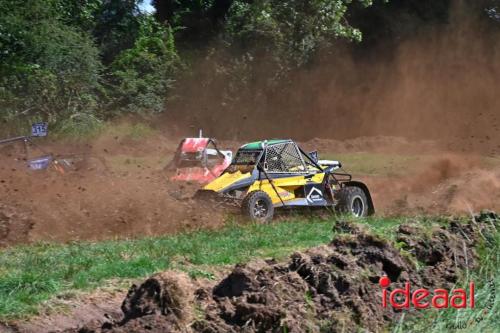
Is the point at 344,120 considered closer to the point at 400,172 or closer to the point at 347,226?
the point at 400,172

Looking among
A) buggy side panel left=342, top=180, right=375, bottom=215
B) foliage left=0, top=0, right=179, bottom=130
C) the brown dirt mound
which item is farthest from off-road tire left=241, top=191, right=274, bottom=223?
foliage left=0, top=0, right=179, bottom=130

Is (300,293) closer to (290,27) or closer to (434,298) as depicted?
(434,298)

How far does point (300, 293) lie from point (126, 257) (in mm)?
3429

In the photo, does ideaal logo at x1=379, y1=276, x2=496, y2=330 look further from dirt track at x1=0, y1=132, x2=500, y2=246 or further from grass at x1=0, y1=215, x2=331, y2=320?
dirt track at x1=0, y1=132, x2=500, y2=246

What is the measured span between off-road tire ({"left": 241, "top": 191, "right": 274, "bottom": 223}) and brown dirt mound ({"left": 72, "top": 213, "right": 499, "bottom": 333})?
229 inches

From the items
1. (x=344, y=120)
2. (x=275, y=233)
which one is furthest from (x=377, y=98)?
(x=275, y=233)

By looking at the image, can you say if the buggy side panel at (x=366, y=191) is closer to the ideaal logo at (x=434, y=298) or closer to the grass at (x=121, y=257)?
the grass at (x=121, y=257)

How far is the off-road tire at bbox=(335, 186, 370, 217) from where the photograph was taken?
15.9 m

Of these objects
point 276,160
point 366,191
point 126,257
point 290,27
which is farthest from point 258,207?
point 290,27

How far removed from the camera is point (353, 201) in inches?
633

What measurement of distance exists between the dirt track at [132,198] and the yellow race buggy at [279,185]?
654 millimetres

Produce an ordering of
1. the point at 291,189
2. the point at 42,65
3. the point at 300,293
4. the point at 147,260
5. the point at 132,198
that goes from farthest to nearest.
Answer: the point at 42,65
the point at 291,189
the point at 132,198
the point at 147,260
the point at 300,293

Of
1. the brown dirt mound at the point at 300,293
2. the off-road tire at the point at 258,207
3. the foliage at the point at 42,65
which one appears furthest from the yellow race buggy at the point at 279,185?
the foliage at the point at 42,65

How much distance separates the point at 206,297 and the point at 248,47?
29.4 metres
